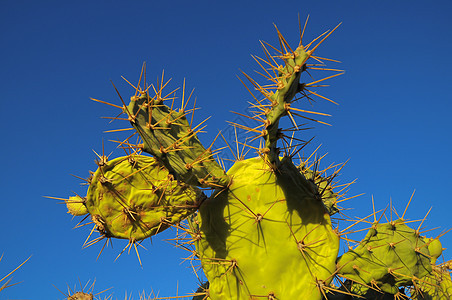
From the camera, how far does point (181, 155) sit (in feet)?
7.48

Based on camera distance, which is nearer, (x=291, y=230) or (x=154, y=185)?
(x=291, y=230)

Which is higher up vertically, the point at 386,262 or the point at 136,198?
the point at 136,198

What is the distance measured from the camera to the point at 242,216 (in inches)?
93.0

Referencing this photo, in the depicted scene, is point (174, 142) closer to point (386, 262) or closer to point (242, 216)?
point (242, 216)

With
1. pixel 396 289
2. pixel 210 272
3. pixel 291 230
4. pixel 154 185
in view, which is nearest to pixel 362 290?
pixel 396 289

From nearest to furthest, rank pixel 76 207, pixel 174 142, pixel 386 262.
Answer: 1. pixel 174 142
2. pixel 386 262
3. pixel 76 207

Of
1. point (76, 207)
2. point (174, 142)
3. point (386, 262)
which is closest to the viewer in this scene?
point (174, 142)

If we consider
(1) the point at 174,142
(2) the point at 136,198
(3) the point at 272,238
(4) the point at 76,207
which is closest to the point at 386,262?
(3) the point at 272,238

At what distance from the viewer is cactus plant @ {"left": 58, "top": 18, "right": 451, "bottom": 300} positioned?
229 centimetres

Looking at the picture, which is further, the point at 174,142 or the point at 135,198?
the point at 135,198

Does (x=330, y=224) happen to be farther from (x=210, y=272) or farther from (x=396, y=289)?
(x=210, y=272)

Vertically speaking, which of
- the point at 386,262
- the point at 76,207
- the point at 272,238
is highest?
the point at 76,207

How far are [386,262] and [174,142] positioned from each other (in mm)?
1443

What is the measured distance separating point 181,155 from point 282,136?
573mm
